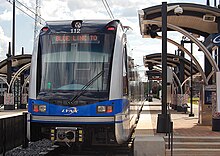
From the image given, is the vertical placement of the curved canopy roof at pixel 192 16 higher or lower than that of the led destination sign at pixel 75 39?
higher

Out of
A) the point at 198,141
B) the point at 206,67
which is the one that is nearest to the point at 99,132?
the point at 198,141

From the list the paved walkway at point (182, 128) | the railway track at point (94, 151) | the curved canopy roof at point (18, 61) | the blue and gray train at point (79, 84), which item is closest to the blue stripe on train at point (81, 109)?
the blue and gray train at point (79, 84)

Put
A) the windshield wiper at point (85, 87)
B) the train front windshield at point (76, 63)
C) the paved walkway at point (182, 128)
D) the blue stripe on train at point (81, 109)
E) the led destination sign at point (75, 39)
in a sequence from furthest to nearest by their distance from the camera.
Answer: the paved walkway at point (182, 128)
the led destination sign at point (75, 39)
the train front windshield at point (76, 63)
the windshield wiper at point (85, 87)
the blue stripe on train at point (81, 109)

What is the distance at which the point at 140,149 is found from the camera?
11547mm

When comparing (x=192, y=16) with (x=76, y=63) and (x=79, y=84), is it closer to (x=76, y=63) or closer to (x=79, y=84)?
(x=76, y=63)

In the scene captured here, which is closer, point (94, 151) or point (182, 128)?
point (94, 151)

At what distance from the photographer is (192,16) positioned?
54.0 feet

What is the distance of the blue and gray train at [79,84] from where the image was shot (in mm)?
10617

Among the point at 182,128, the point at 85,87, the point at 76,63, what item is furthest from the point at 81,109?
the point at 182,128

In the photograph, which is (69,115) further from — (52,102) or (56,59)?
(56,59)

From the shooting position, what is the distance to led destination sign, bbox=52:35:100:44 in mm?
11188

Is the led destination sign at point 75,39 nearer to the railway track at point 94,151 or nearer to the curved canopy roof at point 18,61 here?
the railway track at point 94,151

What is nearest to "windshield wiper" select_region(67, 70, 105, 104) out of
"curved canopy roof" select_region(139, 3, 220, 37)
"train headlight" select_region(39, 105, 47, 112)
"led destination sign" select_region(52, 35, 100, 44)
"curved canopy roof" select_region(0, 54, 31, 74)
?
"train headlight" select_region(39, 105, 47, 112)

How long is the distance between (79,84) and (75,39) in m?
1.25
